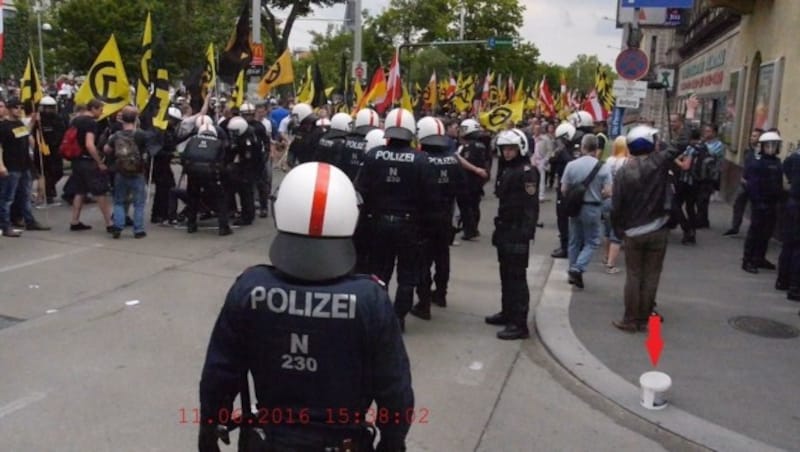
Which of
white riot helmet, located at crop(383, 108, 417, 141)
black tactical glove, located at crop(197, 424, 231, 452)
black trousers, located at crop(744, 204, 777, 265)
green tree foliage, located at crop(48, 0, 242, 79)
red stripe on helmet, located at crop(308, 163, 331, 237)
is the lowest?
black trousers, located at crop(744, 204, 777, 265)

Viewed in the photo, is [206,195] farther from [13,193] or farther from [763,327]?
[763,327]

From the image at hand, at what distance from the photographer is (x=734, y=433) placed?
502 centimetres

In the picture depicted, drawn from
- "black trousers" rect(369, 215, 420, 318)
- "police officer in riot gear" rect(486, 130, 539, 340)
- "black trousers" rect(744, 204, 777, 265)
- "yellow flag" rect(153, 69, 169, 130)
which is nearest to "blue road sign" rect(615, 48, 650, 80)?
"black trousers" rect(744, 204, 777, 265)

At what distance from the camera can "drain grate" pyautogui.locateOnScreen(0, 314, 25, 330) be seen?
22.0 feet

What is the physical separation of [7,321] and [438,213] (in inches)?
156

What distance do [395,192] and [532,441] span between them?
8.03ft

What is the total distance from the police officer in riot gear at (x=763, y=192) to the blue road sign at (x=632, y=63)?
Result: 2256 mm

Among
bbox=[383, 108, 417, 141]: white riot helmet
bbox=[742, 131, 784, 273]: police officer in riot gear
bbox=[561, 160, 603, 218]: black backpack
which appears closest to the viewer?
bbox=[383, 108, 417, 141]: white riot helmet

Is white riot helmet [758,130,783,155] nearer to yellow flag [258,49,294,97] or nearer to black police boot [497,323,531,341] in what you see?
black police boot [497,323,531,341]

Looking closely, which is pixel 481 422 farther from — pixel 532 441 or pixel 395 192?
pixel 395 192

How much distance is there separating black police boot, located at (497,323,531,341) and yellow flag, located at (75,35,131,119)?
6.81 meters

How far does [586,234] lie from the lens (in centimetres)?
895

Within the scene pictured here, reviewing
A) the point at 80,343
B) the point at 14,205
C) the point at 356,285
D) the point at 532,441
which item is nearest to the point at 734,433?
the point at 532,441

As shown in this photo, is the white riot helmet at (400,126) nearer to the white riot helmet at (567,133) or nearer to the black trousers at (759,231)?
the black trousers at (759,231)
